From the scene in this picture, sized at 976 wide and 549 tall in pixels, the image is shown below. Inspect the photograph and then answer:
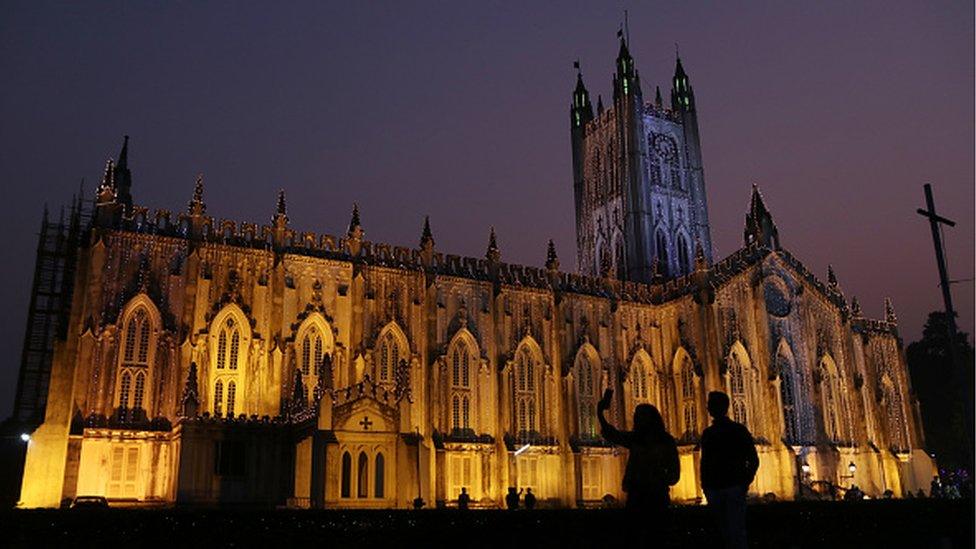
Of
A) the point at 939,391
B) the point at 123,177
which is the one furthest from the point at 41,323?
the point at 939,391

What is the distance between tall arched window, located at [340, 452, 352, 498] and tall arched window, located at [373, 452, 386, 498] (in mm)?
1065

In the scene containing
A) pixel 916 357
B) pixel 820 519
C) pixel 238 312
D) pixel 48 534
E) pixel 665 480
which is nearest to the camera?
pixel 665 480

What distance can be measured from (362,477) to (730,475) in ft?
84.1

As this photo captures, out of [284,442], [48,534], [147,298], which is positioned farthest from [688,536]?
[147,298]

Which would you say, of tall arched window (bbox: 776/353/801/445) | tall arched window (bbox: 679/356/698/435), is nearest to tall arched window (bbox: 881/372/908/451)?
tall arched window (bbox: 776/353/801/445)

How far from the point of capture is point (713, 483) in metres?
10.1

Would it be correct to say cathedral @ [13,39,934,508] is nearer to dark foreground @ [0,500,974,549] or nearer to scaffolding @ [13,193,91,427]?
scaffolding @ [13,193,91,427]

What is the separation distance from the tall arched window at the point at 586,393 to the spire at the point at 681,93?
32.1m

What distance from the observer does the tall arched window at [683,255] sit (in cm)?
6331

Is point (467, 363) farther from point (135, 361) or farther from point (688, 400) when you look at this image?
point (135, 361)

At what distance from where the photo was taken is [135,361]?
33.4 meters

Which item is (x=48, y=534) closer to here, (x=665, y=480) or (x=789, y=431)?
(x=665, y=480)

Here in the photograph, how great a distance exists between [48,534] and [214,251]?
25276 mm

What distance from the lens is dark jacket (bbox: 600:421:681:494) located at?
378 inches
